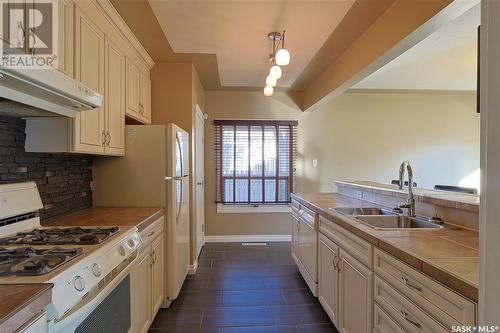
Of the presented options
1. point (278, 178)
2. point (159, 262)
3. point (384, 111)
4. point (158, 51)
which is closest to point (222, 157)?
point (278, 178)

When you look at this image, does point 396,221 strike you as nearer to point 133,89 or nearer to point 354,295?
point 354,295

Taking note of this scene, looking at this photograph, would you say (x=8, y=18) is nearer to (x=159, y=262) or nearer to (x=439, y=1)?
(x=159, y=262)

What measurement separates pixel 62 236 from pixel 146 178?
3.35 ft

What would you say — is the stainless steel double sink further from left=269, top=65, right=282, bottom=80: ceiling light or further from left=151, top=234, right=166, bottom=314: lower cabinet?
left=151, top=234, right=166, bottom=314: lower cabinet

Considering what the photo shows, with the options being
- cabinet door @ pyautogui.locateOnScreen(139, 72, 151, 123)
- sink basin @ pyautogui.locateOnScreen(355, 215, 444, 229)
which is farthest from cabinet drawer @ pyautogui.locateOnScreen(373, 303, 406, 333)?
cabinet door @ pyautogui.locateOnScreen(139, 72, 151, 123)

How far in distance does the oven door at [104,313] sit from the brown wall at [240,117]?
295cm

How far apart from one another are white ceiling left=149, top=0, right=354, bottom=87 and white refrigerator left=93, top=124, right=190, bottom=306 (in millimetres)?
870

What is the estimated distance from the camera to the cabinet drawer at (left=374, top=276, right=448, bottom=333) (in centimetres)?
104

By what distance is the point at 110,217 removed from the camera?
203cm

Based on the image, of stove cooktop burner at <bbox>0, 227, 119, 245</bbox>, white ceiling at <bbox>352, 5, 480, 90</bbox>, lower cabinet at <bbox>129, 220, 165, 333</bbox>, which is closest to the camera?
stove cooktop burner at <bbox>0, 227, 119, 245</bbox>

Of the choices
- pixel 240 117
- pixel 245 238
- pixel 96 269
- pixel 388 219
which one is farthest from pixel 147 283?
pixel 240 117

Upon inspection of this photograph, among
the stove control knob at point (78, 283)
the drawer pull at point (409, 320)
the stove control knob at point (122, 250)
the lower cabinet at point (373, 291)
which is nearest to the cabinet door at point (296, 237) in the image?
the lower cabinet at point (373, 291)

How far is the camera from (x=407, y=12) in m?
Result: 1.84

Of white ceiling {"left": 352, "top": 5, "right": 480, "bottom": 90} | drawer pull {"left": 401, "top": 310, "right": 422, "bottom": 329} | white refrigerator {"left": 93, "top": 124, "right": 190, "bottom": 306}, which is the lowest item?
drawer pull {"left": 401, "top": 310, "right": 422, "bottom": 329}
